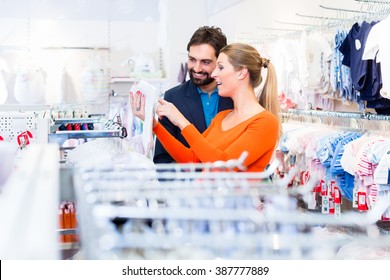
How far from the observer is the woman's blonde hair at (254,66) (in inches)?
94.1

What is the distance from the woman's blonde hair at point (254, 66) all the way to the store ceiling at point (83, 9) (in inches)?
206

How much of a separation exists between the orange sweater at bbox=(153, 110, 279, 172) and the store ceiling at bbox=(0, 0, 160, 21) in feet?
17.6

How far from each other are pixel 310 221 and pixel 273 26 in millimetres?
4490

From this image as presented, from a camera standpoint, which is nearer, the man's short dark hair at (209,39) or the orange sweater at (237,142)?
the orange sweater at (237,142)

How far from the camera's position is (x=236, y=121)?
7.78ft

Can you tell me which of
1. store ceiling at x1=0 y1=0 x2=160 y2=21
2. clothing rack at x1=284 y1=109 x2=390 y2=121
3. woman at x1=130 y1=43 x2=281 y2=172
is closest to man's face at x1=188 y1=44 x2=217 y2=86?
woman at x1=130 y1=43 x2=281 y2=172

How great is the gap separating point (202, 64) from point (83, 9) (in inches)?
200

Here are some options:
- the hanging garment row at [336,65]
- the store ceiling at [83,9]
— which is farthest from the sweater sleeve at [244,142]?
the store ceiling at [83,9]

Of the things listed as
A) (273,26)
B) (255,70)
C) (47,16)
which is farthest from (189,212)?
(47,16)

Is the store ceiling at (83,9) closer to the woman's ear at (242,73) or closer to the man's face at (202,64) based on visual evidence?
the man's face at (202,64)

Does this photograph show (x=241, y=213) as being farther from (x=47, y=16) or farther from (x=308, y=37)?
(x=47, y=16)

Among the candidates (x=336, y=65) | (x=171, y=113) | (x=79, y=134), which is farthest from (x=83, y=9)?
(x=171, y=113)

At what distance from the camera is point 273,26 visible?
5215mm

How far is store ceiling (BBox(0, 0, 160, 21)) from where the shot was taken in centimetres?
719
